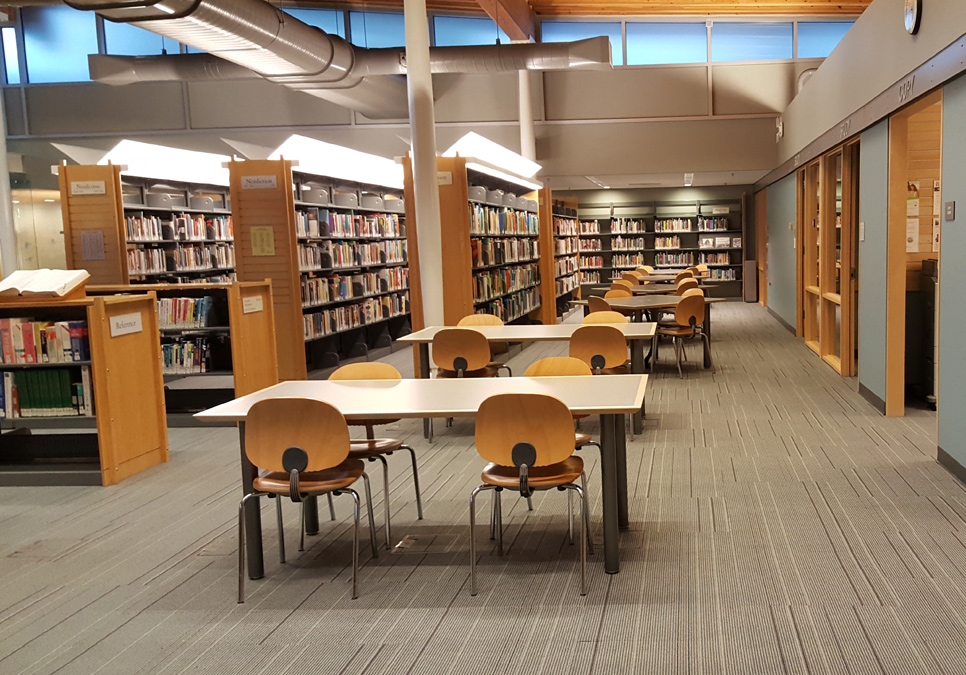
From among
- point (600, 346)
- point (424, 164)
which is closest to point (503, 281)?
point (424, 164)

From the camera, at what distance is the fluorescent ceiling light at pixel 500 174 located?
9.09m

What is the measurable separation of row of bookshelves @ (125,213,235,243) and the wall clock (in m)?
6.17

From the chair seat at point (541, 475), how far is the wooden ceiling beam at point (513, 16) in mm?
8475

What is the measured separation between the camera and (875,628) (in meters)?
2.91

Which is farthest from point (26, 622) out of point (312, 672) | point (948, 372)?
point (948, 372)

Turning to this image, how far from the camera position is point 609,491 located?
347cm

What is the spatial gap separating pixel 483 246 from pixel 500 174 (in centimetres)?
96

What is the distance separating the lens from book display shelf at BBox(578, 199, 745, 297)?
731 inches

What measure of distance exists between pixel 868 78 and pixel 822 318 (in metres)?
3.25

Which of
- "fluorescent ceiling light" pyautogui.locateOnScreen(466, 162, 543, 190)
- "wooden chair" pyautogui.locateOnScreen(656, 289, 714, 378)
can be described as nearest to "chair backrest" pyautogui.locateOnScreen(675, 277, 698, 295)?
"wooden chair" pyautogui.locateOnScreen(656, 289, 714, 378)

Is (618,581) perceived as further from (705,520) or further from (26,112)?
(26,112)

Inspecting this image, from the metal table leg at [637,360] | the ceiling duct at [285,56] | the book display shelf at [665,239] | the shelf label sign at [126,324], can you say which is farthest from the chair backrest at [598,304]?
the book display shelf at [665,239]

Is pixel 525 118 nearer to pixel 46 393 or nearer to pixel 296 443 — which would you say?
pixel 46 393

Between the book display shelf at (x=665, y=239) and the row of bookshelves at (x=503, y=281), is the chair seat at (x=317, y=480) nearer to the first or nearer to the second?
the row of bookshelves at (x=503, y=281)
